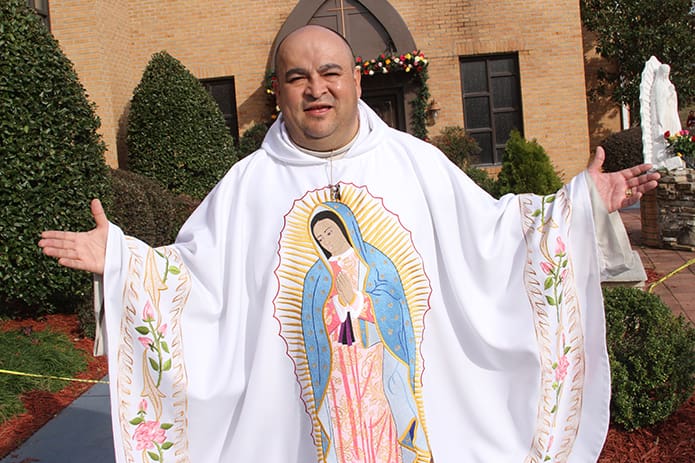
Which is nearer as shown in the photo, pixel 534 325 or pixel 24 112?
pixel 534 325

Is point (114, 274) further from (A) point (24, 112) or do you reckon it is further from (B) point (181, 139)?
(B) point (181, 139)

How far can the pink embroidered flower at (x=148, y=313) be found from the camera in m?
2.82

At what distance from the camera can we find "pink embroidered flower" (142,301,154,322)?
282 centimetres

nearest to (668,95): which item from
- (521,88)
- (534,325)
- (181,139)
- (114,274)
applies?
(521,88)

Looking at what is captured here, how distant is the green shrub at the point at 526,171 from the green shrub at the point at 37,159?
7177 millimetres

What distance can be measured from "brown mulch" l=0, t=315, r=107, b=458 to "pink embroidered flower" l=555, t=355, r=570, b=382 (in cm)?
349

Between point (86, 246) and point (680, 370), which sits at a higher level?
point (86, 246)

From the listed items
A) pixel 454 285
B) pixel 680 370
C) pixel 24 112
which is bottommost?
pixel 680 370

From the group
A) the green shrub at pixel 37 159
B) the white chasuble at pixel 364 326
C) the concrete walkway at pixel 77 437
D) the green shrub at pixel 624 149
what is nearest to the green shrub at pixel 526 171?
the concrete walkway at pixel 77 437

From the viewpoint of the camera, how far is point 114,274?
276cm

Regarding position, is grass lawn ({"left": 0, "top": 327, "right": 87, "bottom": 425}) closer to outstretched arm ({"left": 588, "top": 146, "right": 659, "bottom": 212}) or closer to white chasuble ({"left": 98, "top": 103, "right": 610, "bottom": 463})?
white chasuble ({"left": 98, "top": 103, "right": 610, "bottom": 463})

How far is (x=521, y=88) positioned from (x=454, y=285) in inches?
519

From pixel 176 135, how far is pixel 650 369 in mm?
9846

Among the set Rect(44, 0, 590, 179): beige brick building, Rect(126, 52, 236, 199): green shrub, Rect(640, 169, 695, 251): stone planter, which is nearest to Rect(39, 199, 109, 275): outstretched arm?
Rect(640, 169, 695, 251): stone planter
